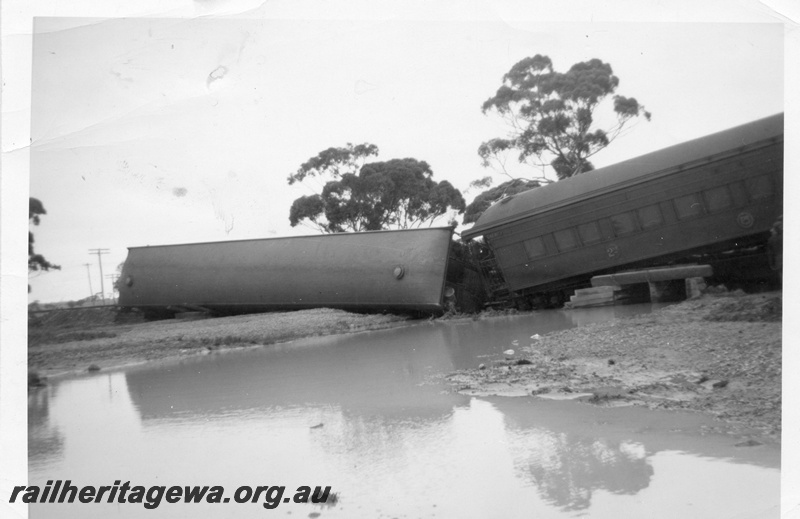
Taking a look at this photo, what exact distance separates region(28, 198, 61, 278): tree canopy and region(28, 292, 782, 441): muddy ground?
1.16ft

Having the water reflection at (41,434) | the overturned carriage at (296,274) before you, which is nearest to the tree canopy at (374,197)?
the overturned carriage at (296,274)

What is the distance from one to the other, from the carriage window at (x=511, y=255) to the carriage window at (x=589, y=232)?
1.07 meters

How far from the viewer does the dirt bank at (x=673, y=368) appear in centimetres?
322

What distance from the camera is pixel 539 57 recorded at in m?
4.77

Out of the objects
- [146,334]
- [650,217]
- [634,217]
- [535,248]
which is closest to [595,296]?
[535,248]

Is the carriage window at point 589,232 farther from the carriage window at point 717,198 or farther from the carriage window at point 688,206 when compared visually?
the carriage window at point 717,198

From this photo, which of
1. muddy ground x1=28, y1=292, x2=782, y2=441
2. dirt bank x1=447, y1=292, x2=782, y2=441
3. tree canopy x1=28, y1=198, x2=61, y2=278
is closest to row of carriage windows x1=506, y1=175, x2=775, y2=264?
muddy ground x1=28, y1=292, x2=782, y2=441

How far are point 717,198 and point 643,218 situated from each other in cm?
99

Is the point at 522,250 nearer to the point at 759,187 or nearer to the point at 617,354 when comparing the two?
the point at 759,187

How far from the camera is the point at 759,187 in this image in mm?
7242

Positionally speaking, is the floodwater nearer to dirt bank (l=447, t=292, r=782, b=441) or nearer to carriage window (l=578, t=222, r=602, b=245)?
dirt bank (l=447, t=292, r=782, b=441)

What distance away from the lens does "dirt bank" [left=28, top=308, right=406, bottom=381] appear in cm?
489

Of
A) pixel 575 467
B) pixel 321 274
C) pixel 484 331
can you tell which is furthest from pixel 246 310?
pixel 575 467

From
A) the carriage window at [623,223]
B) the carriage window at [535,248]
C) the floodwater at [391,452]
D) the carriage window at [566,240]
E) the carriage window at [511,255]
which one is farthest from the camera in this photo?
the carriage window at [511,255]
